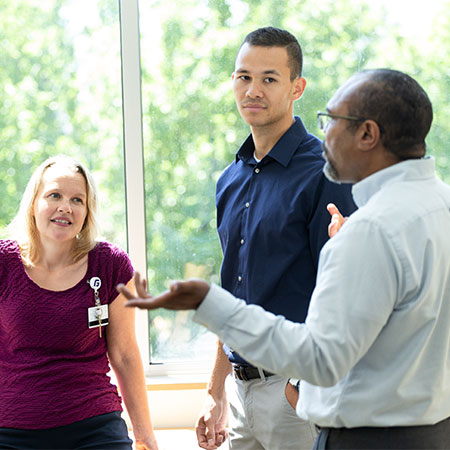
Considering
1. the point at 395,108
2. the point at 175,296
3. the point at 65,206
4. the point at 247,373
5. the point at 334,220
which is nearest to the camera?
the point at 175,296

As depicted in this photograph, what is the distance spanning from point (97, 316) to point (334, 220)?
3.08 ft

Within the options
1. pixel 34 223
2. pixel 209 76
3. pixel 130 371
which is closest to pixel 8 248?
pixel 34 223

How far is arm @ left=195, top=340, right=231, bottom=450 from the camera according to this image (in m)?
2.11

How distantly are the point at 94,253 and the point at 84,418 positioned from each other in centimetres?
56

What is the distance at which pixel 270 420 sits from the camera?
193cm

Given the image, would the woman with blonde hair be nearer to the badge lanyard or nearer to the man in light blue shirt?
the badge lanyard

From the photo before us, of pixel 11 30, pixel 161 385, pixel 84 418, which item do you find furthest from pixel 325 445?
pixel 11 30

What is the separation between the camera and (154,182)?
11.1 ft

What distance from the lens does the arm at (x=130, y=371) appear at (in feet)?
7.75

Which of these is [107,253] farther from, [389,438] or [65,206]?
[389,438]

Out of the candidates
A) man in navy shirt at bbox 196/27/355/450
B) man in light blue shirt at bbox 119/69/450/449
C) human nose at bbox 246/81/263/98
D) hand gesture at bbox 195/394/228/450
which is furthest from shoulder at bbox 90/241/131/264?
man in light blue shirt at bbox 119/69/450/449

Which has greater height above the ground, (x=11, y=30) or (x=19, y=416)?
(x=11, y=30)

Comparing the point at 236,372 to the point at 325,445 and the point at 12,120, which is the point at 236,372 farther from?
the point at 12,120

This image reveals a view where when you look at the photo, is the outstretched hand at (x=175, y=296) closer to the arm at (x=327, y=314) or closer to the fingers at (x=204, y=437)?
the arm at (x=327, y=314)
